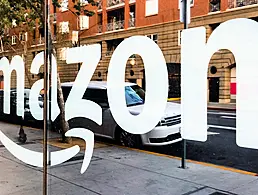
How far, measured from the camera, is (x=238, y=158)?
2326 mm

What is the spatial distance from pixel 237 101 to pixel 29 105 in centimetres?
271

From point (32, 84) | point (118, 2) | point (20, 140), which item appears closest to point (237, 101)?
point (118, 2)

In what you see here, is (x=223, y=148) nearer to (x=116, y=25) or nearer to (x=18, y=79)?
(x=116, y=25)

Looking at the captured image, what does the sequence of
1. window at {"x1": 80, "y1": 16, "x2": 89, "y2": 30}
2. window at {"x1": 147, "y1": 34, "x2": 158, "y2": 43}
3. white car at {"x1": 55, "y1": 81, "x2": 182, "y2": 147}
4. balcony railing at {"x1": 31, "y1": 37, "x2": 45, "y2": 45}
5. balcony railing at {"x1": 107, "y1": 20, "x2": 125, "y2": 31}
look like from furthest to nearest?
balcony railing at {"x1": 31, "y1": 37, "x2": 45, "y2": 45}, window at {"x1": 80, "y1": 16, "x2": 89, "y2": 30}, balcony railing at {"x1": 107, "y1": 20, "x2": 125, "y2": 31}, window at {"x1": 147, "y1": 34, "x2": 158, "y2": 43}, white car at {"x1": 55, "y1": 81, "x2": 182, "y2": 147}

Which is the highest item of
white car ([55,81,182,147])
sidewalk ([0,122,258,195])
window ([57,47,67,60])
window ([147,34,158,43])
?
window ([147,34,158,43])

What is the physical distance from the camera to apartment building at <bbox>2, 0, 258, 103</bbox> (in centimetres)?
223

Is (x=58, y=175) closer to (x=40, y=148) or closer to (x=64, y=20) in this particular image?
(x=40, y=148)

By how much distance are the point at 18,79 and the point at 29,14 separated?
82 cm

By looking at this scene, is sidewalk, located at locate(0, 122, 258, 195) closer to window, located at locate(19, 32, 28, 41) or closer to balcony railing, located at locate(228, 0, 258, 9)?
balcony railing, located at locate(228, 0, 258, 9)

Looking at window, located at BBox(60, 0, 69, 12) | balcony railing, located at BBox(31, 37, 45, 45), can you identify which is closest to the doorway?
window, located at BBox(60, 0, 69, 12)

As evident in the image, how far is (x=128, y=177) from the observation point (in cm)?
313

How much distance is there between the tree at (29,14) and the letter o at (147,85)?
0.75 meters

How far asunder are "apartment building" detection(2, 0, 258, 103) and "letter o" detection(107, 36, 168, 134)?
0.18 feet

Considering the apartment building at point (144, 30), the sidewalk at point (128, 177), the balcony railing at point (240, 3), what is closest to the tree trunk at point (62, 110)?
the apartment building at point (144, 30)
